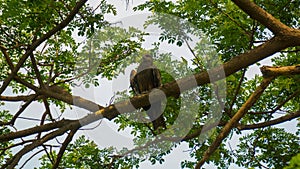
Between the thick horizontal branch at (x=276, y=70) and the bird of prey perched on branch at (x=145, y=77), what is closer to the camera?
the thick horizontal branch at (x=276, y=70)

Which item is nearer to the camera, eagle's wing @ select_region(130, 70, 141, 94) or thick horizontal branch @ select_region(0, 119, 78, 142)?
thick horizontal branch @ select_region(0, 119, 78, 142)

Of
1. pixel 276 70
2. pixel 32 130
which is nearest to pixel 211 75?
pixel 276 70

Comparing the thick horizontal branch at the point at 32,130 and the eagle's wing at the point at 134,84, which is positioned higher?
the eagle's wing at the point at 134,84

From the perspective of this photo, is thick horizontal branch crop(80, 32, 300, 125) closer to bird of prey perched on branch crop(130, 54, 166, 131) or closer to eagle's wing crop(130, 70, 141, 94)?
bird of prey perched on branch crop(130, 54, 166, 131)

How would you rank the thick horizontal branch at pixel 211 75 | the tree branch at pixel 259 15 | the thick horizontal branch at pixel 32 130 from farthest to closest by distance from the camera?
the thick horizontal branch at pixel 32 130
the thick horizontal branch at pixel 211 75
the tree branch at pixel 259 15

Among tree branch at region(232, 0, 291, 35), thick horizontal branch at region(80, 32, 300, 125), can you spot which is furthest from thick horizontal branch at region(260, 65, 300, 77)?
tree branch at region(232, 0, 291, 35)

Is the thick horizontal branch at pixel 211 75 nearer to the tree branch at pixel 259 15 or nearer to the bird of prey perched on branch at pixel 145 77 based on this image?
the tree branch at pixel 259 15

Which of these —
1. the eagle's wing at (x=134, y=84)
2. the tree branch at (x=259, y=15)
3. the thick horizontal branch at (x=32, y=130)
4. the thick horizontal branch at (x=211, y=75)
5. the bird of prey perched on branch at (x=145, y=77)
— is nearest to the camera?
the tree branch at (x=259, y=15)

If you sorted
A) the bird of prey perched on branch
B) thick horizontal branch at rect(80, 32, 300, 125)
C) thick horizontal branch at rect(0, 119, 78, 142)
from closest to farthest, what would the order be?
thick horizontal branch at rect(80, 32, 300, 125) < thick horizontal branch at rect(0, 119, 78, 142) < the bird of prey perched on branch

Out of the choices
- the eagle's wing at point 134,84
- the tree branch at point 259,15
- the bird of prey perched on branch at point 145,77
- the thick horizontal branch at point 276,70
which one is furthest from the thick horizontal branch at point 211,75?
the eagle's wing at point 134,84

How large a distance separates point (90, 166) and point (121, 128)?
1.12 metres

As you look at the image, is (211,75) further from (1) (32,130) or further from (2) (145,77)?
(2) (145,77)

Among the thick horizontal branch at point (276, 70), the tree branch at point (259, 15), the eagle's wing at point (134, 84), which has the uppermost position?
the eagle's wing at point (134, 84)

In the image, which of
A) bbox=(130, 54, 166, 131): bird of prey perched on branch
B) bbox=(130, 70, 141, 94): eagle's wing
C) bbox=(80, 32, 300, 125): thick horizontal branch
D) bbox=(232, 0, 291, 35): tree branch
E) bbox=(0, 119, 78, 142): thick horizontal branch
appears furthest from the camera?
bbox=(130, 70, 141, 94): eagle's wing
